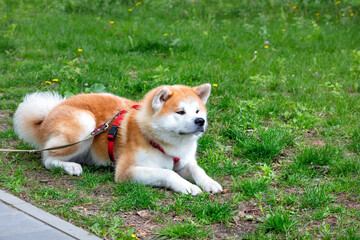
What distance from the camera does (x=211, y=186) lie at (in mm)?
4320

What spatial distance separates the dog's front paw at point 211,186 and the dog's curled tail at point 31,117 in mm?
1930

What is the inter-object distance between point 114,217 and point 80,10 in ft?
28.5

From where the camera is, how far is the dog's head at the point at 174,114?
4.25 metres

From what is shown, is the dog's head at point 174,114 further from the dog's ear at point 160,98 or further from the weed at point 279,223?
the weed at point 279,223

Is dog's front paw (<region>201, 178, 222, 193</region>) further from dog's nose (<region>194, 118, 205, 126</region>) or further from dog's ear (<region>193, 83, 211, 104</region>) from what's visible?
dog's ear (<region>193, 83, 211, 104</region>)

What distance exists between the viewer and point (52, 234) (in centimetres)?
331

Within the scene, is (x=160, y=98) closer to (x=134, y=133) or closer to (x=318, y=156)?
(x=134, y=133)

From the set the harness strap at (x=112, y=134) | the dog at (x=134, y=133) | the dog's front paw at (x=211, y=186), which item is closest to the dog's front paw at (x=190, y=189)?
the dog at (x=134, y=133)

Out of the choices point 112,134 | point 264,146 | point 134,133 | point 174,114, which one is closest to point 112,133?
point 112,134

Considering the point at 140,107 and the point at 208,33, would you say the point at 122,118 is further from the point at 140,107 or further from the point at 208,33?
the point at 208,33

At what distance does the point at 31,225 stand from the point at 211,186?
1.65m

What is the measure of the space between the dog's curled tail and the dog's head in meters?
1.36

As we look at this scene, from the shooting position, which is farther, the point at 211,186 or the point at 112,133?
the point at 112,133

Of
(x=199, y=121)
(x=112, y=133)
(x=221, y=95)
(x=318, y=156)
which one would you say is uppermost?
(x=199, y=121)
